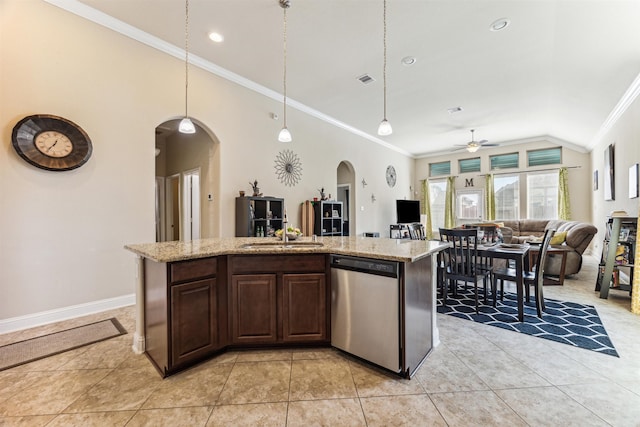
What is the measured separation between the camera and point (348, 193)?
7391 millimetres

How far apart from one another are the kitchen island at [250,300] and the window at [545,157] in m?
8.06

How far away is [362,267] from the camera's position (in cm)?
208

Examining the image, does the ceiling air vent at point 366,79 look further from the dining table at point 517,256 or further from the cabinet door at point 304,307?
the cabinet door at point 304,307

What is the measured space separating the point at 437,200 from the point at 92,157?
31.6 feet

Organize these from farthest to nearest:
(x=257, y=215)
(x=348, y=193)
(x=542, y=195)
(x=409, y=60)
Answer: (x=542, y=195) → (x=348, y=193) → (x=257, y=215) → (x=409, y=60)

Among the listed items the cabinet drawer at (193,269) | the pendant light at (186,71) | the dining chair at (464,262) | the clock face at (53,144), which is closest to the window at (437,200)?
the dining chair at (464,262)

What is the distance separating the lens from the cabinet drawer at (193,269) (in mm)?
1950

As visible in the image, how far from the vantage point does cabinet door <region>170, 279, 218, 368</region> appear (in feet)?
6.48

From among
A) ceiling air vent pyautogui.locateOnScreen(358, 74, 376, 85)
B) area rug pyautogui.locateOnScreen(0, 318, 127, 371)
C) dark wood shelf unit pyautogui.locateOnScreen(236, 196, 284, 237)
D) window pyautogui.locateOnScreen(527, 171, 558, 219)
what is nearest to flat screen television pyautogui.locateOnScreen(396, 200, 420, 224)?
window pyautogui.locateOnScreen(527, 171, 558, 219)

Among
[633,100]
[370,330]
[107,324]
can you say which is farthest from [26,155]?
[633,100]

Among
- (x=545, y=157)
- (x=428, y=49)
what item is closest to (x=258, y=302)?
(x=428, y=49)

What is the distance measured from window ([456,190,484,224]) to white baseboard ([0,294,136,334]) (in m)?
9.26

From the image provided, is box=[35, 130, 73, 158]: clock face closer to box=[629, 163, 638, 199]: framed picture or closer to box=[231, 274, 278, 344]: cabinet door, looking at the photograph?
box=[231, 274, 278, 344]: cabinet door

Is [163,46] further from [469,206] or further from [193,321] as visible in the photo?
[469,206]
